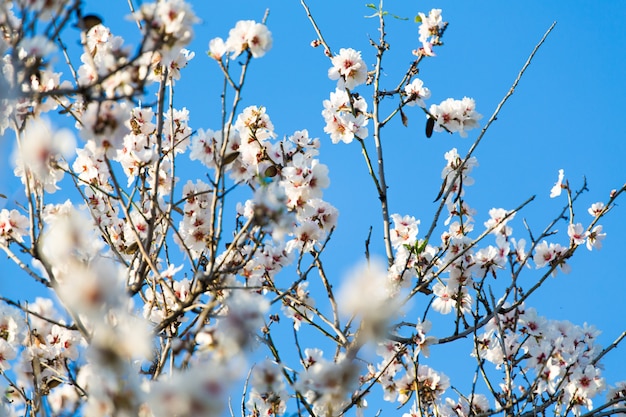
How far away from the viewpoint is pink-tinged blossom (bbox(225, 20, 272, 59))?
2.62m

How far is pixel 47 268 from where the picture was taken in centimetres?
224

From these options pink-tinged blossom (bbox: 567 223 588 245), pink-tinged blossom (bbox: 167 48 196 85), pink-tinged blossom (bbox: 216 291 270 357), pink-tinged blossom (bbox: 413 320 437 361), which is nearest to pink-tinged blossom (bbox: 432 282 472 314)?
pink-tinged blossom (bbox: 413 320 437 361)

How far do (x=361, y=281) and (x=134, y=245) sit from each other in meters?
1.64

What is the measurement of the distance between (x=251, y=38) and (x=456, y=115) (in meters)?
1.64

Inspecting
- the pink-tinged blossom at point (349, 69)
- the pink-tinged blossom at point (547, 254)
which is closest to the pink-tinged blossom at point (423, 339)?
the pink-tinged blossom at point (547, 254)

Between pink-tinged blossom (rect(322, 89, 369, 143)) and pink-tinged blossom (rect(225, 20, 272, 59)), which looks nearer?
pink-tinged blossom (rect(225, 20, 272, 59))

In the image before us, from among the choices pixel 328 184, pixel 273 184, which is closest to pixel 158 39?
pixel 273 184

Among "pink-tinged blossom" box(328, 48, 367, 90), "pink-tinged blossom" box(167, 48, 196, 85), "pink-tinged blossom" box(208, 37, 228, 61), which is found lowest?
"pink-tinged blossom" box(208, 37, 228, 61)

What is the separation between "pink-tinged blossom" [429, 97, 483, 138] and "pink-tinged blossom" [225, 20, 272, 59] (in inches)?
59.9

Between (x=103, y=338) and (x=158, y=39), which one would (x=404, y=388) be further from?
(x=103, y=338)

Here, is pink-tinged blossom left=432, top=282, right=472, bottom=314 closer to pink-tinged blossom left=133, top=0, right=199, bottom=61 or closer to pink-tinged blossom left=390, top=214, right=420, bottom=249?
A: pink-tinged blossom left=390, top=214, right=420, bottom=249

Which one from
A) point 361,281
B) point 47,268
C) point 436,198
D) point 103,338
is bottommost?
point 103,338

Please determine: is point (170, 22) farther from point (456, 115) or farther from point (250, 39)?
point (456, 115)

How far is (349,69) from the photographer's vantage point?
159 inches
